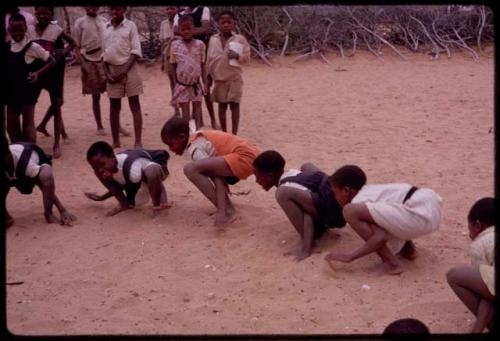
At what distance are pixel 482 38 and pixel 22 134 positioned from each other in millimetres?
8997

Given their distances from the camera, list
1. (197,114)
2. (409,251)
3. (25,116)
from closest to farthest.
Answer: (409,251) < (25,116) < (197,114)

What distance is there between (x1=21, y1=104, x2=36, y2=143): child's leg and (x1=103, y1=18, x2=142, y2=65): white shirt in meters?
0.86

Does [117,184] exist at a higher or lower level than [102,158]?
lower

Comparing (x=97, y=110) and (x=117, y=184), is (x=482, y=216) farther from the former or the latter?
(x=97, y=110)

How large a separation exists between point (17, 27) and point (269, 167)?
2.77 meters

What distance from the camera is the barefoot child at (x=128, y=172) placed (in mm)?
4594

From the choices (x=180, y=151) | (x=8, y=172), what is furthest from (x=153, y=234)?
(x=8, y=172)

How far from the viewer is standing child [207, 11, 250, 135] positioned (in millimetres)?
6352

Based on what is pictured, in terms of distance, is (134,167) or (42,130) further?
(42,130)

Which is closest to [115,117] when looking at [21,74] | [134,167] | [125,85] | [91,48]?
[125,85]

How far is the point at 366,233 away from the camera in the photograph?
12.0 ft

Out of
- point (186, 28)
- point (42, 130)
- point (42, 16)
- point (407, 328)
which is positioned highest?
point (42, 16)

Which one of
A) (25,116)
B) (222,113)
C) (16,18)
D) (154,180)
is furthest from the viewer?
(222,113)

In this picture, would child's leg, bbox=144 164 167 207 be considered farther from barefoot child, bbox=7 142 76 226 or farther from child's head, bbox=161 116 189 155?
barefoot child, bbox=7 142 76 226
